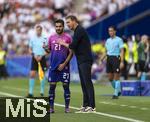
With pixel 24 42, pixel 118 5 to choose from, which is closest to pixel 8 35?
pixel 24 42

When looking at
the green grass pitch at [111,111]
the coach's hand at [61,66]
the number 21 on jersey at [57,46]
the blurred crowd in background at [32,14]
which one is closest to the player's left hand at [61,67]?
the coach's hand at [61,66]

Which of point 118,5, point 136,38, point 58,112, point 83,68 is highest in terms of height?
point 118,5

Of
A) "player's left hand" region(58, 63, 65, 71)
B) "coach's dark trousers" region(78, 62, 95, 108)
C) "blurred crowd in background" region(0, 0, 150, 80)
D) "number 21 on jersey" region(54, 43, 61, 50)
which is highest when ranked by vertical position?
"blurred crowd in background" region(0, 0, 150, 80)

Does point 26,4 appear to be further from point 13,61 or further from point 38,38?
point 38,38

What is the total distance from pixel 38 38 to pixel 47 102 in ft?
19.8

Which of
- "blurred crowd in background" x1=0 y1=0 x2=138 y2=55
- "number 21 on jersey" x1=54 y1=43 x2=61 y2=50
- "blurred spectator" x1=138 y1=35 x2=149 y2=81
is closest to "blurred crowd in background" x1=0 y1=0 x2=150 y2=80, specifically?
"blurred crowd in background" x1=0 y1=0 x2=138 y2=55

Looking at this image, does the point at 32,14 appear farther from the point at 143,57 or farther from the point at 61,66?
the point at 61,66

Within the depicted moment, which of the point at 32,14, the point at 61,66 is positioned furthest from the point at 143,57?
the point at 32,14

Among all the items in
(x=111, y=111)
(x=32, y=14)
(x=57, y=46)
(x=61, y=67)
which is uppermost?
(x=32, y=14)

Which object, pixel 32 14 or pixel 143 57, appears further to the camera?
pixel 32 14

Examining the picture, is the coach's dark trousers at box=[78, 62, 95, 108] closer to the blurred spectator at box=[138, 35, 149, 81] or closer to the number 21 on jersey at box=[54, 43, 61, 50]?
the number 21 on jersey at box=[54, 43, 61, 50]

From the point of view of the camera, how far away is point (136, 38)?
29.5m

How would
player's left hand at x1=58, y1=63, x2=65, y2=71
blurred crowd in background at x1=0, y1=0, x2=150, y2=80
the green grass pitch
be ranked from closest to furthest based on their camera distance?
the green grass pitch
player's left hand at x1=58, y1=63, x2=65, y2=71
blurred crowd in background at x1=0, y1=0, x2=150, y2=80

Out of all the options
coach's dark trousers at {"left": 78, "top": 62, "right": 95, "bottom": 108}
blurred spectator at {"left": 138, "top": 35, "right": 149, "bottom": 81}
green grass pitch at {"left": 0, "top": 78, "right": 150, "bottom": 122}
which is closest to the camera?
green grass pitch at {"left": 0, "top": 78, "right": 150, "bottom": 122}
